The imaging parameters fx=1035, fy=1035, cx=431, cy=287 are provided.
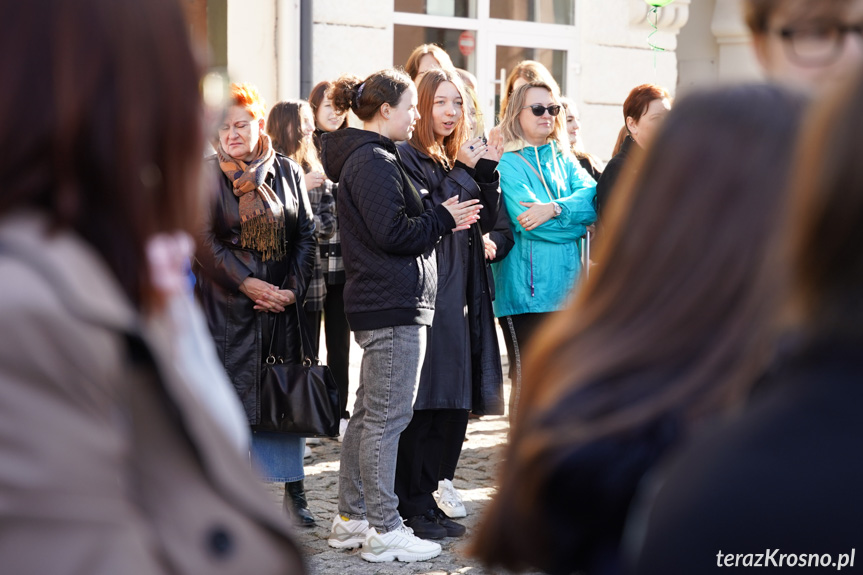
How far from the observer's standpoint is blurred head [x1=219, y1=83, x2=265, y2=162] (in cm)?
450

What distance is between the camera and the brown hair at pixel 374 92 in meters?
4.29

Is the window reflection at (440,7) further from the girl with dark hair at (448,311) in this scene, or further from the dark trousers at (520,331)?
the dark trousers at (520,331)

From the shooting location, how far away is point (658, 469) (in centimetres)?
127

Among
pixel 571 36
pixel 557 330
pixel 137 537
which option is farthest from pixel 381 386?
pixel 571 36

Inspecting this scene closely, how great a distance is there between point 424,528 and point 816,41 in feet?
9.79

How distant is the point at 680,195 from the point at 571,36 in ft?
28.7

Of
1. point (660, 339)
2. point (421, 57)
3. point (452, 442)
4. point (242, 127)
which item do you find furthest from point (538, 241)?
point (660, 339)

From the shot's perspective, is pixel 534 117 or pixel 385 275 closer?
pixel 385 275

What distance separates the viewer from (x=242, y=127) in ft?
14.8

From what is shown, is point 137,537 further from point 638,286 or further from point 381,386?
point 381,386

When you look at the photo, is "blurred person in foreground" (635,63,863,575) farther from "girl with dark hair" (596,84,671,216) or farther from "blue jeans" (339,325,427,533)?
"girl with dark hair" (596,84,671,216)

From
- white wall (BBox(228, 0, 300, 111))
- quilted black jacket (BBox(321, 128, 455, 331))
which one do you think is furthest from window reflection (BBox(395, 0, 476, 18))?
quilted black jacket (BBox(321, 128, 455, 331))

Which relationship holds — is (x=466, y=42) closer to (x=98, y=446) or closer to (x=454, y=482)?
Result: (x=454, y=482)

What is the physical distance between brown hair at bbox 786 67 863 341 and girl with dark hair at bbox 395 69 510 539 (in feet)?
10.6
